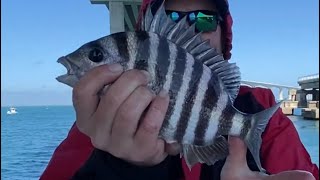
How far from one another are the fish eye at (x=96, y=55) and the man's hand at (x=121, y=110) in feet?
0.11

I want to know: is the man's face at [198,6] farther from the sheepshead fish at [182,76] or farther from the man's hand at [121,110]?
the man's hand at [121,110]

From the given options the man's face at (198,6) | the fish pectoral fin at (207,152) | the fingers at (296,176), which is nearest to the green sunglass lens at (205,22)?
the man's face at (198,6)

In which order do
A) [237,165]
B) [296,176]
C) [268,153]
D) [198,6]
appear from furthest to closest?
[198,6] < [268,153] < [237,165] < [296,176]

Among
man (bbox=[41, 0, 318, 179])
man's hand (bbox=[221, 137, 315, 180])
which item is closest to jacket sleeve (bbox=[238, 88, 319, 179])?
man (bbox=[41, 0, 318, 179])

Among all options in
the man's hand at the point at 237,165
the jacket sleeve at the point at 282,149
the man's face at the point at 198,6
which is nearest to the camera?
the man's hand at the point at 237,165

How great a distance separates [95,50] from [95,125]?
179 mm

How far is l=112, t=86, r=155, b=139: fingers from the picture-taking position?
1.04 m

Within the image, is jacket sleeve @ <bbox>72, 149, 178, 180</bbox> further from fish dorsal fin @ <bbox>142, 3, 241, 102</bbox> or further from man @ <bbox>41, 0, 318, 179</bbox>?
fish dorsal fin @ <bbox>142, 3, 241, 102</bbox>

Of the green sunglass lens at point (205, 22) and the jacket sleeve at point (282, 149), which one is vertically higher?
the green sunglass lens at point (205, 22)

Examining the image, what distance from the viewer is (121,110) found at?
3.46ft

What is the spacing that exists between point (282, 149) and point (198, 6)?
0.62 meters

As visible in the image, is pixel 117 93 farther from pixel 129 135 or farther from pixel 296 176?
pixel 296 176

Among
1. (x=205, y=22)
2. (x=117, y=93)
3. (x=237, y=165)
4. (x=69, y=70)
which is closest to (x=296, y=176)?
(x=237, y=165)

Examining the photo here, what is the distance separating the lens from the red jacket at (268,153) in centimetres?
161
